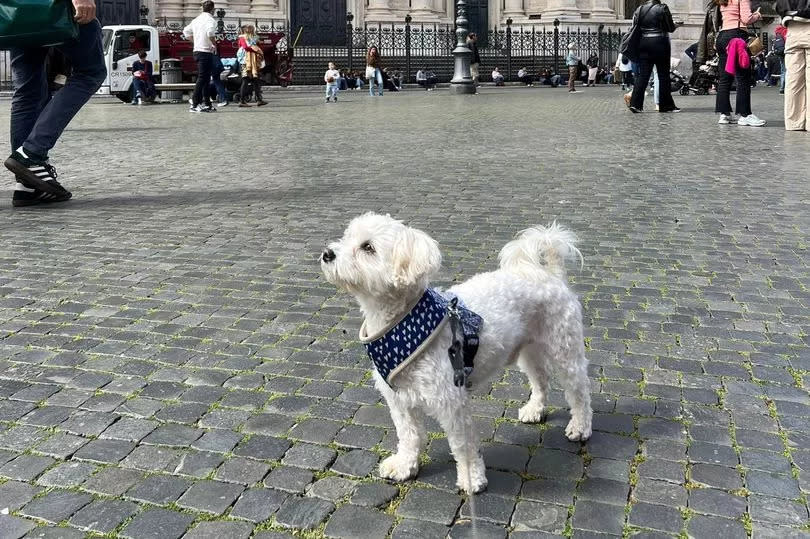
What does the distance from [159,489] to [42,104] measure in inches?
232

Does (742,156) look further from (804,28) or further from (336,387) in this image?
(336,387)

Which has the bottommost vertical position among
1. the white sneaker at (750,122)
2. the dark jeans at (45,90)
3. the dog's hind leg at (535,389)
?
the dog's hind leg at (535,389)

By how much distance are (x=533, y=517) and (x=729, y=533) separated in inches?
20.5

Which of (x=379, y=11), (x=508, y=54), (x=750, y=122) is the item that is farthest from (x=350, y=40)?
(x=750, y=122)

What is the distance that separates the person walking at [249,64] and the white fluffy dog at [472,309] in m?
18.1

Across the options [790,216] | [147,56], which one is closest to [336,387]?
[790,216]

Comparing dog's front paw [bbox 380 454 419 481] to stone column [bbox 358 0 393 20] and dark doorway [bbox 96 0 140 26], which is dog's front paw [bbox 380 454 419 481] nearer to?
dark doorway [bbox 96 0 140 26]

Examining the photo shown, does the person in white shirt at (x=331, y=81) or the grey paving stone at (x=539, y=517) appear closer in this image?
the grey paving stone at (x=539, y=517)

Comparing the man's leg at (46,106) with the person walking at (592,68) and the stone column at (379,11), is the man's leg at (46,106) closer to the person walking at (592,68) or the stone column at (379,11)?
the person walking at (592,68)

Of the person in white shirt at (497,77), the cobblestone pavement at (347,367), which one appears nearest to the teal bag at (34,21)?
the cobblestone pavement at (347,367)

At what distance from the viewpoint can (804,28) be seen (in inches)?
453

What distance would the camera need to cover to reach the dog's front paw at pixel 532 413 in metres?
3.18

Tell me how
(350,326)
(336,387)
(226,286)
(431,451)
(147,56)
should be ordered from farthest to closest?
1. (147,56)
2. (226,286)
3. (350,326)
4. (336,387)
5. (431,451)

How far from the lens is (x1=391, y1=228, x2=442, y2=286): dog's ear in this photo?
2.41 m
